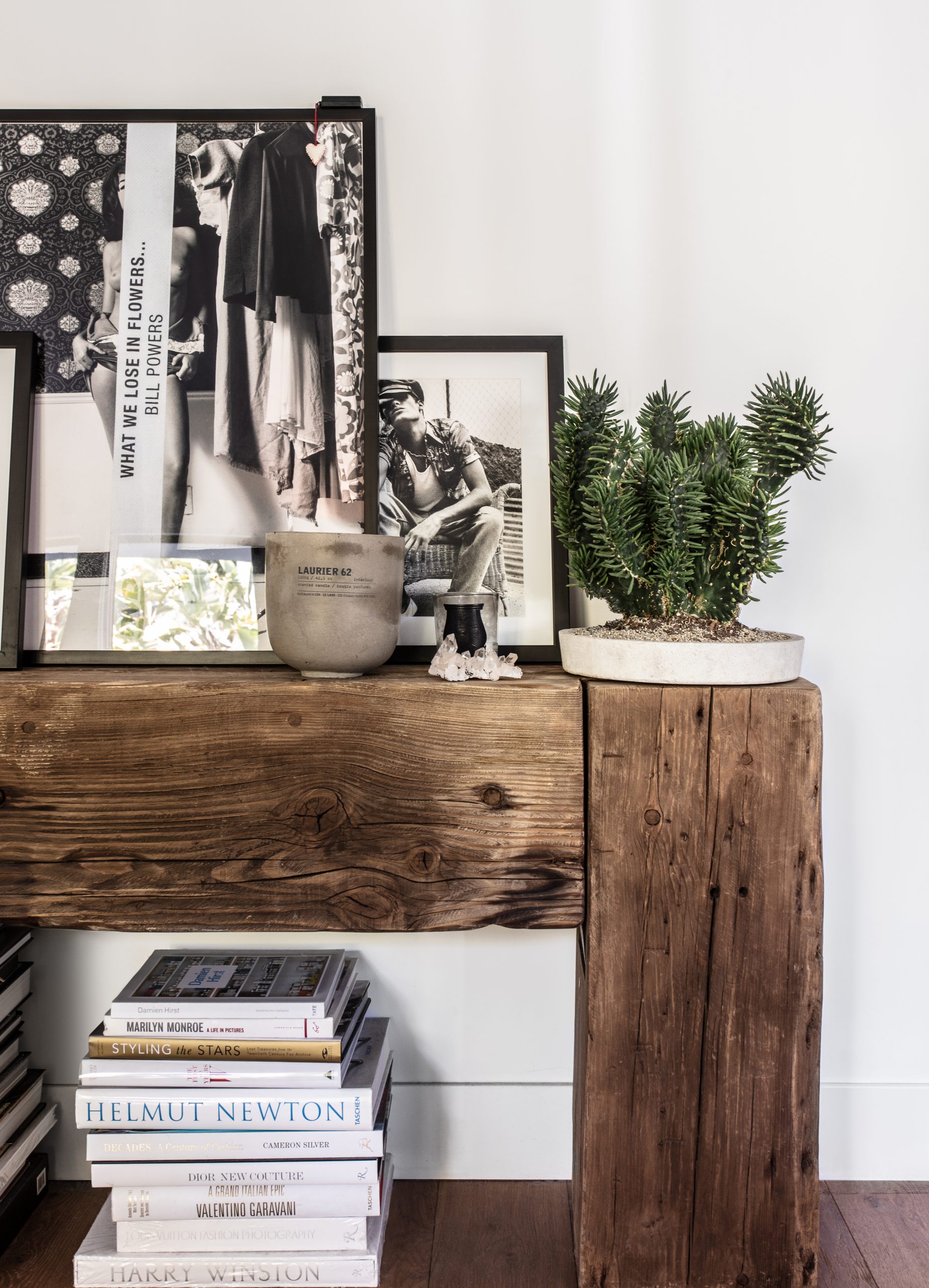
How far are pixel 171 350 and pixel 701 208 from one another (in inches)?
32.1

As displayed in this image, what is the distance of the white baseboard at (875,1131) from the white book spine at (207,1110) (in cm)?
78

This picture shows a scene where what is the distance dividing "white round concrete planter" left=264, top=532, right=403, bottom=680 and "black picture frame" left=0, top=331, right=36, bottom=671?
0.41m

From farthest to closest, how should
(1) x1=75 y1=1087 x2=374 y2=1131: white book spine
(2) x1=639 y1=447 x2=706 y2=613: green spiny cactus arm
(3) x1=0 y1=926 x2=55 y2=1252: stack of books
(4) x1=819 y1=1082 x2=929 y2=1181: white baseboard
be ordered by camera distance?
(4) x1=819 y1=1082 x2=929 y2=1181: white baseboard, (3) x1=0 y1=926 x2=55 y2=1252: stack of books, (1) x1=75 y1=1087 x2=374 y2=1131: white book spine, (2) x1=639 y1=447 x2=706 y2=613: green spiny cactus arm

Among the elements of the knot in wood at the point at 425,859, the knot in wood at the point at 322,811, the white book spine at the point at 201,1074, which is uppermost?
the knot in wood at the point at 322,811

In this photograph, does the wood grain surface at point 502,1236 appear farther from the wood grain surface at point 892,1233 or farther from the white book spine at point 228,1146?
the wood grain surface at point 892,1233

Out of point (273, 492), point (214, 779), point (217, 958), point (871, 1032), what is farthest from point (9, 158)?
point (871, 1032)

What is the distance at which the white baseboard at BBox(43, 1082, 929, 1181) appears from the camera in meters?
1.28

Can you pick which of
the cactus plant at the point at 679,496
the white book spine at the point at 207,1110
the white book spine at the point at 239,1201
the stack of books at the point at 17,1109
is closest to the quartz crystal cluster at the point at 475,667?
the cactus plant at the point at 679,496

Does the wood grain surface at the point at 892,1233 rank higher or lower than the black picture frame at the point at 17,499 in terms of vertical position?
lower

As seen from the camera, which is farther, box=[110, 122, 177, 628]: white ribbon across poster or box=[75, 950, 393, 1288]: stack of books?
box=[110, 122, 177, 628]: white ribbon across poster

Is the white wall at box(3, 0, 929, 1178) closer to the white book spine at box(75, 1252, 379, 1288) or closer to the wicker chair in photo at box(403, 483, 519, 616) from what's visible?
the wicker chair in photo at box(403, 483, 519, 616)

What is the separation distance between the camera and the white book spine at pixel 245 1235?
3.48 feet

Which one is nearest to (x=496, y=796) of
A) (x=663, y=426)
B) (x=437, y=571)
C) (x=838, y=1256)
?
(x=437, y=571)

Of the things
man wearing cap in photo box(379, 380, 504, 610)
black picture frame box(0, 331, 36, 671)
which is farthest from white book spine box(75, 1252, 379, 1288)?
man wearing cap in photo box(379, 380, 504, 610)
